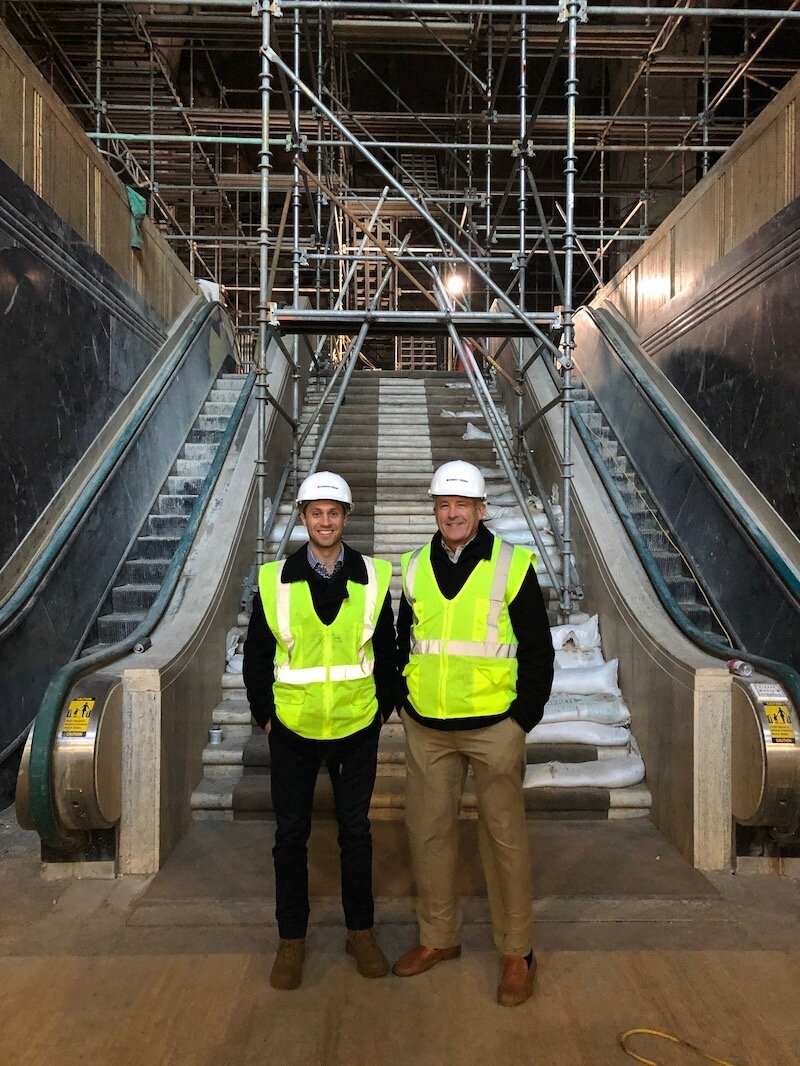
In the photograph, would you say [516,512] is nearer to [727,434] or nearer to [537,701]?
[727,434]

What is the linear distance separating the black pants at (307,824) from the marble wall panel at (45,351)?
287 cm

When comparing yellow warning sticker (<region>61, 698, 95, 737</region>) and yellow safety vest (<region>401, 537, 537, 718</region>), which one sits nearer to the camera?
yellow safety vest (<region>401, 537, 537, 718</region>)

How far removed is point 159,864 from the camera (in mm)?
3814

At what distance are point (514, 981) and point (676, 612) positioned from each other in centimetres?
259

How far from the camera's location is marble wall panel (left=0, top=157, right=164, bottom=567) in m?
4.93

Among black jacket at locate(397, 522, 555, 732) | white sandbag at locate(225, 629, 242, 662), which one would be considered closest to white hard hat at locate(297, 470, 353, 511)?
black jacket at locate(397, 522, 555, 732)

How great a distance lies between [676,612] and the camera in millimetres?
4703

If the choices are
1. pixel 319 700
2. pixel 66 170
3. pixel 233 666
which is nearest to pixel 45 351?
pixel 66 170

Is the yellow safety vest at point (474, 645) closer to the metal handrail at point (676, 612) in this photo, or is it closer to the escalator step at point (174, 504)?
the metal handrail at point (676, 612)

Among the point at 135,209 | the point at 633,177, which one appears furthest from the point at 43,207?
the point at 633,177

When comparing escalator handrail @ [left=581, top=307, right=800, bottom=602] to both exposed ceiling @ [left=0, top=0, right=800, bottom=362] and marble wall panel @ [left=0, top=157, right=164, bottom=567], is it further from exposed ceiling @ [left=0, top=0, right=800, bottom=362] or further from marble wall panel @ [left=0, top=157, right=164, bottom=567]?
marble wall panel @ [left=0, top=157, right=164, bottom=567]

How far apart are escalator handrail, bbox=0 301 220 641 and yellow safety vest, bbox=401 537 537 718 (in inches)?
112

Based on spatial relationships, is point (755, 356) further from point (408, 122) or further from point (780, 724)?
point (408, 122)

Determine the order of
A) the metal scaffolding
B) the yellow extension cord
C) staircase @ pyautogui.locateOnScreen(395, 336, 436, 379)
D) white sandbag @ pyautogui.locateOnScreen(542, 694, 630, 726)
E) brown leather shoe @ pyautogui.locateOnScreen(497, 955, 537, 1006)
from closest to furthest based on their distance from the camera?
the yellow extension cord, brown leather shoe @ pyautogui.locateOnScreen(497, 955, 537, 1006), white sandbag @ pyautogui.locateOnScreen(542, 694, 630, 726), the metal scaffolding, staircase @ pyautogui.locateOnScreen(395, 336, 436, 379)
